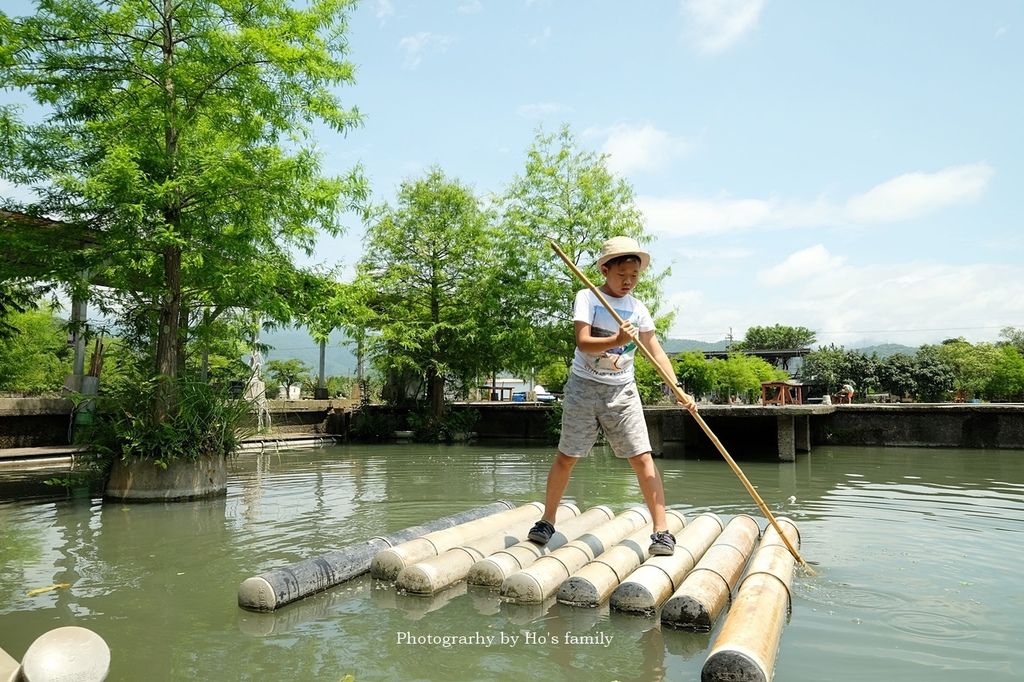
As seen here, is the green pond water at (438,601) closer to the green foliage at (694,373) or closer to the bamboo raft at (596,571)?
the bamboo raft at (596,571)

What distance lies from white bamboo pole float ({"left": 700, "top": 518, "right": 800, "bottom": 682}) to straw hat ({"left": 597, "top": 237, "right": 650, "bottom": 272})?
6.47 feet

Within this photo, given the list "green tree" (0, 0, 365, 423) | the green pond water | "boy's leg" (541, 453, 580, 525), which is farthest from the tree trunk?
"boy's leg" (541, 453, 580, 525)

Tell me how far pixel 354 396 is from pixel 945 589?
1006 inches

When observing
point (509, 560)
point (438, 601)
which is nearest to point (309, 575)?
point (438, 601)

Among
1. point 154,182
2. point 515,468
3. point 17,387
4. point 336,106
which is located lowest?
point 515,468

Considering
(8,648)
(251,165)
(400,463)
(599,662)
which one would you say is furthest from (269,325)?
(599,662)

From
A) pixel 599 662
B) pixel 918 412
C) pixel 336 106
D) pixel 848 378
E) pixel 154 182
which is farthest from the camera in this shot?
pixel 848 378

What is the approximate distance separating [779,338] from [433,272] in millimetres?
75544

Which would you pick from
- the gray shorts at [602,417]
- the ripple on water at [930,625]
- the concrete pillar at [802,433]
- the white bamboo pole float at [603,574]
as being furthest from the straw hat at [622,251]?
the concrete pillar at [802,433]

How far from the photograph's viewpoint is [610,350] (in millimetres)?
4621

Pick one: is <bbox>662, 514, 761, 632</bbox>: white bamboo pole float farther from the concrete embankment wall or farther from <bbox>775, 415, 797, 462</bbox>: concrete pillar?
the concrete embankment wall

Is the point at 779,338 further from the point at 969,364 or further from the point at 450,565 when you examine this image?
the point at 450,565

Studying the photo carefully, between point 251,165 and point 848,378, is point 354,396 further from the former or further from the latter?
point 848,378

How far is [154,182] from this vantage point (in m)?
7.93
